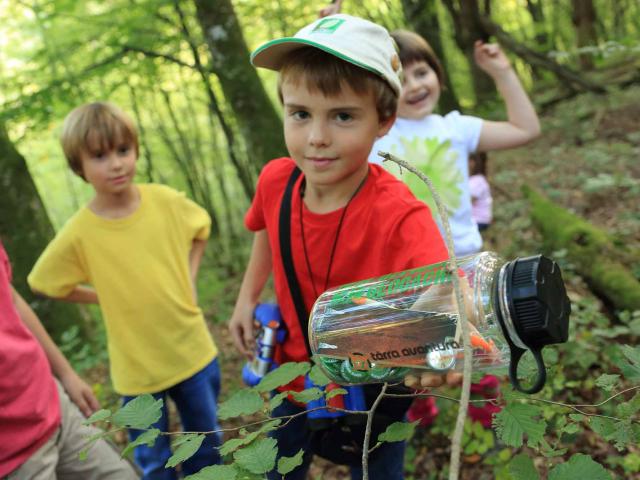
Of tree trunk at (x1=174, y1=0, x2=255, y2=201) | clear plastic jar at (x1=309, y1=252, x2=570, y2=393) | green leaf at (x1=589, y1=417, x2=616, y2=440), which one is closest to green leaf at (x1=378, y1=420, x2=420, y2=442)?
clear plastic jar at (x1=309, y1=252, x2=570, y2=393)

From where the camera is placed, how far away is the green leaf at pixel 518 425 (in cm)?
97

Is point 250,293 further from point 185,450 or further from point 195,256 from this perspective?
point 185,450

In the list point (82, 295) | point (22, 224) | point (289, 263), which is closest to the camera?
point (289, 263)

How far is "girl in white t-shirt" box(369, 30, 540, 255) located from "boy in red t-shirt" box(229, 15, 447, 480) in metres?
0.90

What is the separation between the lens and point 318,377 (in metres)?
1.26

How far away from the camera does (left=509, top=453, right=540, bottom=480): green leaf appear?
92 centimetres

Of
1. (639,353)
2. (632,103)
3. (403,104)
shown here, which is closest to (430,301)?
(639,353)

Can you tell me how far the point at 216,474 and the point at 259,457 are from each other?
93 millimetres

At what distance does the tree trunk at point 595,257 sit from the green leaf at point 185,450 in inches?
106

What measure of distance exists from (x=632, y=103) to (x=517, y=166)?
7.89 ft

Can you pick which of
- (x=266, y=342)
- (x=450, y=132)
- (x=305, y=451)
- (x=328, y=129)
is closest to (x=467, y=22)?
(x=450, y=132)

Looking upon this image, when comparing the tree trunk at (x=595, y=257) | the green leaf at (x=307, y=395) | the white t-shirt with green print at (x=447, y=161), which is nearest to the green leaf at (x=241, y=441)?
the green leaf at (x=307, y=395)

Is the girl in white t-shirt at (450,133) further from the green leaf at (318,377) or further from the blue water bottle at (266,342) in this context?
the green leaf at (318,377)

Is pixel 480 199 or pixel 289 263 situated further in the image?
pixel 480 199
